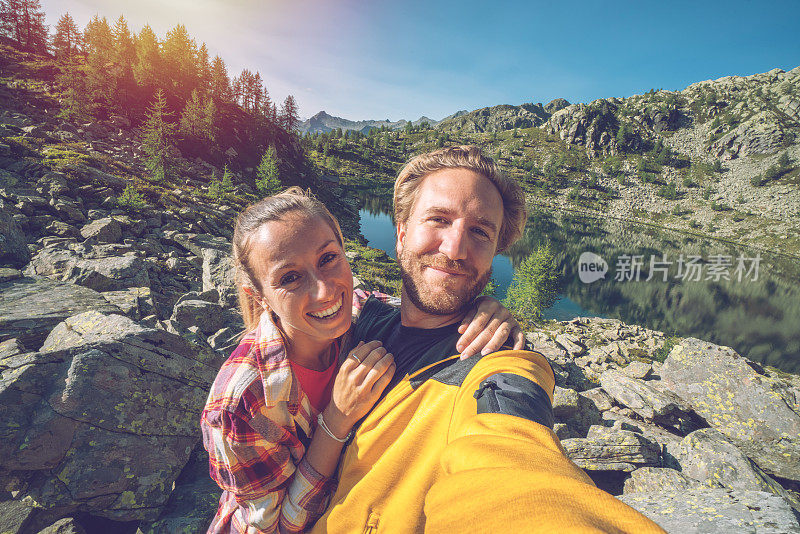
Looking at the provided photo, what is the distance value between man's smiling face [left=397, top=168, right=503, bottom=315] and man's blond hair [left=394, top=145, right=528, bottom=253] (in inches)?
7.0

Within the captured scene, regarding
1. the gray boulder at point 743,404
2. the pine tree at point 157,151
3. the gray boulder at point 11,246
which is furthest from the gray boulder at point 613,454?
the pine tree at point 157,151

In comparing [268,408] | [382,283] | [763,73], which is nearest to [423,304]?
[268,408]

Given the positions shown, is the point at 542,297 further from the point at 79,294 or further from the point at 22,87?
the point at 22,87

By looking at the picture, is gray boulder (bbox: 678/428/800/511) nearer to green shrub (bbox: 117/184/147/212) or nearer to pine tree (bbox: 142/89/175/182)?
green shrub (bbox: 117/184/147/212)

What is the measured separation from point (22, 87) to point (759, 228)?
187 metres

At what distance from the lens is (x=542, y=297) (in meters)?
38.5

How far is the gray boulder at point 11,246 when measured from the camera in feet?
28.4

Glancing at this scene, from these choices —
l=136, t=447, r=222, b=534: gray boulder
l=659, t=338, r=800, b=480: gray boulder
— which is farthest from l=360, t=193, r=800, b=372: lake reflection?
l=136, t=447, r=222, b=534: gray boulder

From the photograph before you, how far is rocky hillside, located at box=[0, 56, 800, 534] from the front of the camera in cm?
343

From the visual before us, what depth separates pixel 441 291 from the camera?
2.74 m

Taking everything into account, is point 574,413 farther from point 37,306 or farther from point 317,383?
point 37,306

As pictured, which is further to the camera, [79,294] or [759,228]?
[759,228]

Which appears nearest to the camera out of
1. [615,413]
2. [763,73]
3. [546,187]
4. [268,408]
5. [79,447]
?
[268,408]

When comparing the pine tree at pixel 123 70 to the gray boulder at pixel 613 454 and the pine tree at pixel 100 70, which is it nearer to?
the pine tree at pixel 100 70
